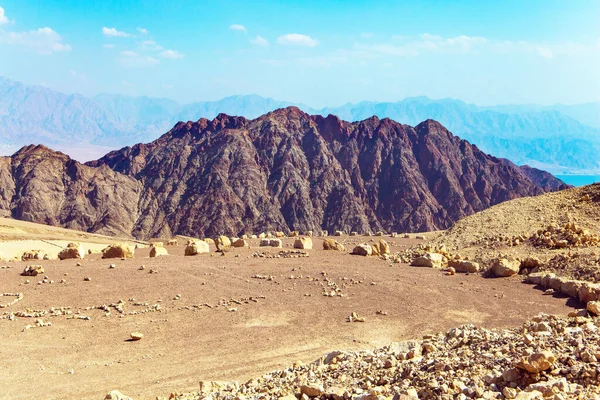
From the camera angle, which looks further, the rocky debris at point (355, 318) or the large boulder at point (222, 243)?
the large boulder at point (222, 243)

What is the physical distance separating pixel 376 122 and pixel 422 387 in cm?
12797

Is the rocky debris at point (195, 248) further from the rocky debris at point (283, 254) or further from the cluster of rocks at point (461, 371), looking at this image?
the cluster of rocks at point (461, 371)

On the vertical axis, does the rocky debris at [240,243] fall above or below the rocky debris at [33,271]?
above

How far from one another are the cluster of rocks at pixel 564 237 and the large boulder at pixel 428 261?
15.2 feet

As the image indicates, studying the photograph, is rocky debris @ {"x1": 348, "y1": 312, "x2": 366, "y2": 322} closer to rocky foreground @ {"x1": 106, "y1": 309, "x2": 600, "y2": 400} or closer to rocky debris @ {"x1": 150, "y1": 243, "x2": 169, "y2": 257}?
rocky foreground @ {"x1": 106, "y1": 309, "x2": 600, "y2": 400}

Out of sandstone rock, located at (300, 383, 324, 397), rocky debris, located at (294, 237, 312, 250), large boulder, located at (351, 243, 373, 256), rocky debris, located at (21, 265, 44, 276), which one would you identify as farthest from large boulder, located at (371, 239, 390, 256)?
sandstone rock, located at (300, 383, 324, 397)

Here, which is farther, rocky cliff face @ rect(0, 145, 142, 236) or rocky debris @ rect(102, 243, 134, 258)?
rocky cliff face @ rect(0, 145, 142, 236)

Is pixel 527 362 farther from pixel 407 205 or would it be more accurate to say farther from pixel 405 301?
pixel 407 205

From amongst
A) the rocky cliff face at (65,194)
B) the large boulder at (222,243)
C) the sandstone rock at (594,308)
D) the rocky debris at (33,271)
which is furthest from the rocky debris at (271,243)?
the rocky cliff face at (65,194)

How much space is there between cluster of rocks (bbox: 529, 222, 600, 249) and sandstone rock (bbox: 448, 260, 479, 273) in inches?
146

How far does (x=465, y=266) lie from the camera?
2212 cm

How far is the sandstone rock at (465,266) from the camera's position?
22.0 meters

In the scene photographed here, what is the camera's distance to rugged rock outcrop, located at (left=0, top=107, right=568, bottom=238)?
105 meters

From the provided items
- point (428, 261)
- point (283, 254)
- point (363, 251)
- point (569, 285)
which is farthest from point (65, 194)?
point (569, 285)
